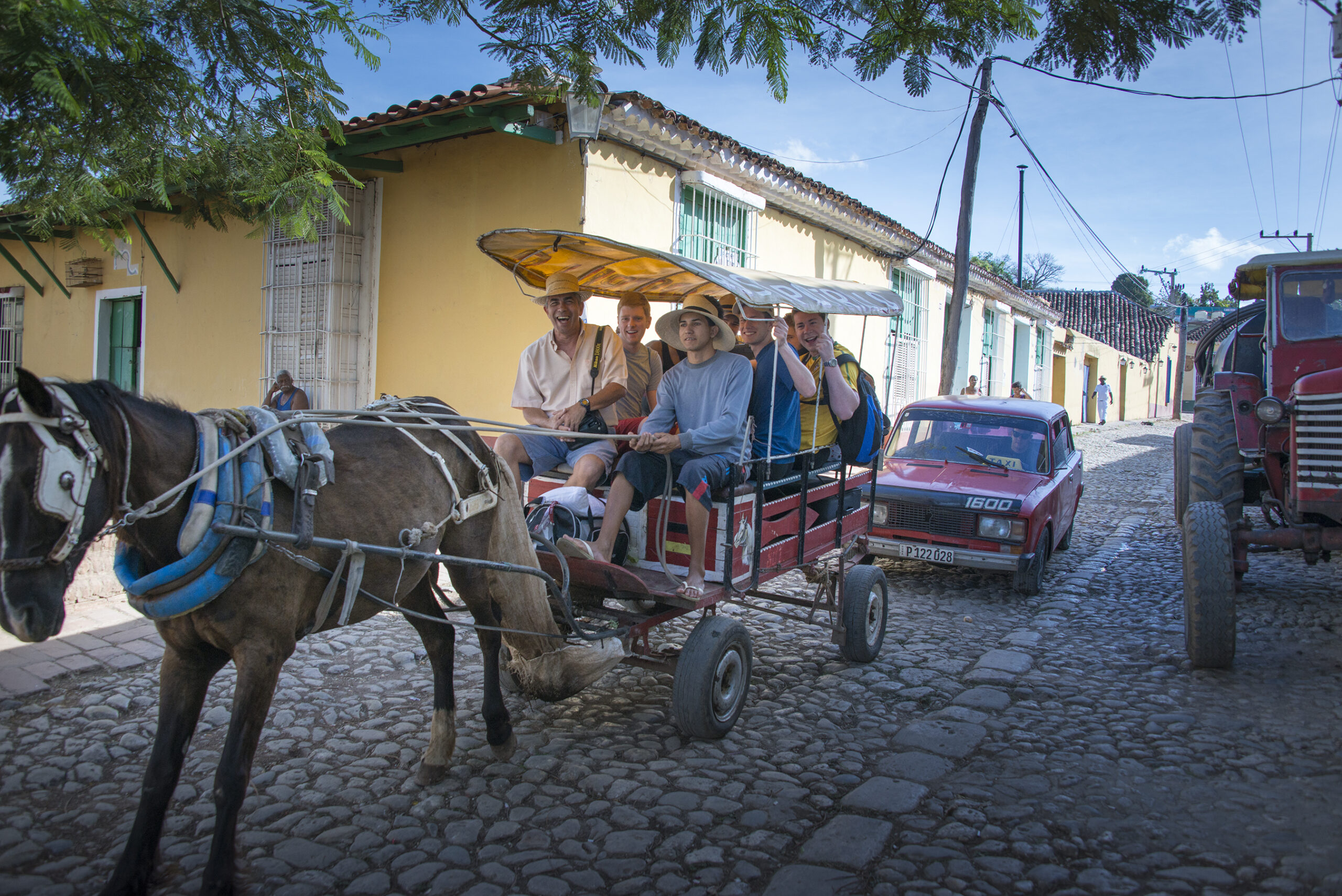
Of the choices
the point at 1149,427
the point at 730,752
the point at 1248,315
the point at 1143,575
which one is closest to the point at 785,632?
the point at 730,752

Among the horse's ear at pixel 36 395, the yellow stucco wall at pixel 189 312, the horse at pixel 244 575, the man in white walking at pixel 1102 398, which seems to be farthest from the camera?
the man in white walking at pixel 1102 398

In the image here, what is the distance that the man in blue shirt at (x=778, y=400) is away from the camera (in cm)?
466

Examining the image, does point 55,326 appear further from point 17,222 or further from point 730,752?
point 730,752

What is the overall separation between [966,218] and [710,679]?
1173 centimetres

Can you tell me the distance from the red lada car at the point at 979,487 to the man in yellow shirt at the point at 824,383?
225 centimetres

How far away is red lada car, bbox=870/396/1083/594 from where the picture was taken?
22.9 ft

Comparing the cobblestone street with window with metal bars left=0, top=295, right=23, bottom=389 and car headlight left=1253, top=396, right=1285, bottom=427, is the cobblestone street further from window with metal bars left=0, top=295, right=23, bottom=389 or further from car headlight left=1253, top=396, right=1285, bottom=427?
window with metal bars left=0, top=295, right=23, bottom=389

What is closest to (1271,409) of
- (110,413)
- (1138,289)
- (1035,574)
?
(1035,574)

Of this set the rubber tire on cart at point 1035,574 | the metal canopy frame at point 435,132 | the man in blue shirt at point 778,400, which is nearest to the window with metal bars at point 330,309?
the metal canopy frame at point 435,132

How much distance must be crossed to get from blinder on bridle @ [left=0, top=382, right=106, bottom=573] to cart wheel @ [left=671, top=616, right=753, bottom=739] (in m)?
2.38

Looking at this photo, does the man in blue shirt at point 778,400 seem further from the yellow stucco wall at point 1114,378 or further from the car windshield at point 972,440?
the yellow stucco wall at point 1114,378

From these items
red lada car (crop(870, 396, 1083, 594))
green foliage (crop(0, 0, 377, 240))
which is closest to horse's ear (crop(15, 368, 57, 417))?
green foliage (crop(0, 0, 377, 240))

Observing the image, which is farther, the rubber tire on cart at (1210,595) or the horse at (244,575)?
Answer: the rubber tire on cart at (1210,595)

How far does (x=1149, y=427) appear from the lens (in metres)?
30.3
